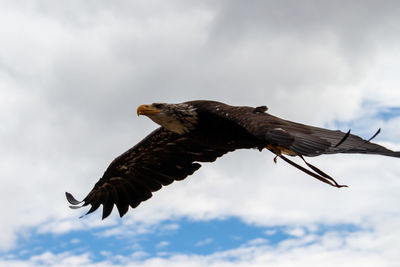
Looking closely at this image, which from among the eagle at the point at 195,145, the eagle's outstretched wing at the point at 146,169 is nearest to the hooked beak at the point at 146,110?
the eagle at the point at 195,145

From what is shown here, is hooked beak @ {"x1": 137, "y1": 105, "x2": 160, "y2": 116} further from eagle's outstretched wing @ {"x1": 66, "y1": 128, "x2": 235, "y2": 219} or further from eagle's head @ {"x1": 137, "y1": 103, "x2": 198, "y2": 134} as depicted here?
eagle's outstretched wing @ {"x1": 66, "y1": 128, "x2": 235, "y2": 219}

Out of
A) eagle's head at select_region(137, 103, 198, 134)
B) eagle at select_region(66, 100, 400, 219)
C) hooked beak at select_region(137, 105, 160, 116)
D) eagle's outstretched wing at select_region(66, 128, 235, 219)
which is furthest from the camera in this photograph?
eagle's outstretched wing at select_region(66, 128, 235, 219)

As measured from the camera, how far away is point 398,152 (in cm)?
874

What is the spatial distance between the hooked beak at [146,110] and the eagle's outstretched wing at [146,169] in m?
1.41

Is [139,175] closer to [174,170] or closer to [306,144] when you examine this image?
[174,170]

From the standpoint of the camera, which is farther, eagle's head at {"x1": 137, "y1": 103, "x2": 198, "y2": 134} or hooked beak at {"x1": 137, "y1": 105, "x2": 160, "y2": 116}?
hooked beak at {"x1": 137, "y1": 105, "x2": 160, "y2": 116}

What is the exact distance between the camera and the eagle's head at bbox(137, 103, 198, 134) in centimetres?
1182

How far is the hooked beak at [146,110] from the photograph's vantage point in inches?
470

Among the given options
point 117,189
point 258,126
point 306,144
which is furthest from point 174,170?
point 306,144

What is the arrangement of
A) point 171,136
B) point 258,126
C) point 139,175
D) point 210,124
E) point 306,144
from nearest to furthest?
point 306,144
point 258,126
point 210,124
point 171,136
point 139,175

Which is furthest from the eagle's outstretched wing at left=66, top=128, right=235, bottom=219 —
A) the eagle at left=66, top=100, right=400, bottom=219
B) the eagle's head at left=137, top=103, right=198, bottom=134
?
the eagle's head at left=137, top=103, right=198, bottom=134

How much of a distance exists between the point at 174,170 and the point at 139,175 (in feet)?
2.86

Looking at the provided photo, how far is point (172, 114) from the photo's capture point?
39.0 ft

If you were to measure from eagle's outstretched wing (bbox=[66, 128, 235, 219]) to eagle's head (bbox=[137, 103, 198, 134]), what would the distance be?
1217 mm
